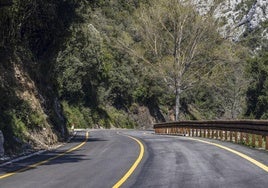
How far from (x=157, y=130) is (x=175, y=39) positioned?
9.09 m

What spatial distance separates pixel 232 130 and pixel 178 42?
80.7 feet

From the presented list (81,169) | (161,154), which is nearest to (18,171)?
(81,169)

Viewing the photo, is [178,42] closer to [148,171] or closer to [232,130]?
[232,130]

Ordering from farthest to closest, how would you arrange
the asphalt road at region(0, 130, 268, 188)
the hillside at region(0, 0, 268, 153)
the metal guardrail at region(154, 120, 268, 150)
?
the hillside at region(0, 0, 268, 153) < the metal guardrail at region(154, 120, 268, 150) < the asphalt road at region(0, 130, 268, 188)

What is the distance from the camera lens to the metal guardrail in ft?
61.4

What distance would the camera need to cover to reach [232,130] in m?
23.3

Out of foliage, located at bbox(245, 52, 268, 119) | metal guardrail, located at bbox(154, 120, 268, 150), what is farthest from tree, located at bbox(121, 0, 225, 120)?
foliage, located at bbox(245, 52, 268, 119)

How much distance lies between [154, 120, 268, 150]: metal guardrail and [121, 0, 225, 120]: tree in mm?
8958

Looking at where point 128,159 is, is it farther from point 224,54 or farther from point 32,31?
point 224,54

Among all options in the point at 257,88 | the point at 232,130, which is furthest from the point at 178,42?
the point at 232,130

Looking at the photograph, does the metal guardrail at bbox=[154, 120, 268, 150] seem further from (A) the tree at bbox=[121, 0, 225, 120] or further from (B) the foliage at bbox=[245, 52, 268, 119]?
(B) the foliage at bbox=[245, 52, 268, 119]

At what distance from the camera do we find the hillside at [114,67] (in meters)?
24.5

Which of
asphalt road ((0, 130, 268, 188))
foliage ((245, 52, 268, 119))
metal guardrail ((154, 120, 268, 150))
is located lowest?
asphalt road ((0, 130, 268, 188))

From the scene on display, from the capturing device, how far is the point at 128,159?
14352 millimetres
